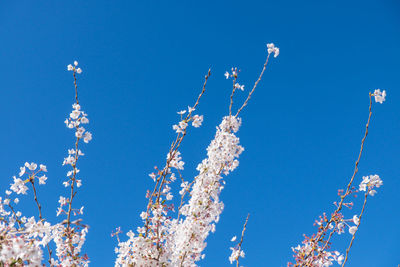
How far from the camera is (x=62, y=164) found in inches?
194

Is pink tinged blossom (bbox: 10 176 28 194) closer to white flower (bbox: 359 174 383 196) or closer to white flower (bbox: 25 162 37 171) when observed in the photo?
white flower (bbox: 25 162 37 171)

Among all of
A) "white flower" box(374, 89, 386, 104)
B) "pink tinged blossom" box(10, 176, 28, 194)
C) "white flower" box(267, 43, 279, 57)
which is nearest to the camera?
"white flower" box(374, 89, 386, 104)

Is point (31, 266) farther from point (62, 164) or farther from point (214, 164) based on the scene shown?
point (214, 164)

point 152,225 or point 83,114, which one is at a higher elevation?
point 83,114

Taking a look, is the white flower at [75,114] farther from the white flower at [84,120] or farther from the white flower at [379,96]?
the white flower at [379,96]

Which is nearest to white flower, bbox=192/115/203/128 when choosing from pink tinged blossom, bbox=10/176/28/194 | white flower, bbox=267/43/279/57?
white flower, bbox=267/43/279/57

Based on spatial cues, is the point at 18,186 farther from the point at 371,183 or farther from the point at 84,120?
the point at 371,183

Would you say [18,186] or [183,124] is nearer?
[183,124]

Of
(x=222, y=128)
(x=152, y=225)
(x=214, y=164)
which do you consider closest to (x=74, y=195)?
(x=152, y=225)

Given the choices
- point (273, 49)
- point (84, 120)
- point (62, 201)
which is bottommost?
point (62, 201)

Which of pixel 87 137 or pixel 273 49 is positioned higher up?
pixel 273 49

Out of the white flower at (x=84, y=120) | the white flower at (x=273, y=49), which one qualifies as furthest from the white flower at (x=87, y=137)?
the white flower at (x=273, y=49)

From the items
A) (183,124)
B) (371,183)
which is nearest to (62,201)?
(183,124)

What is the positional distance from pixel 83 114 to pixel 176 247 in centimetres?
264
